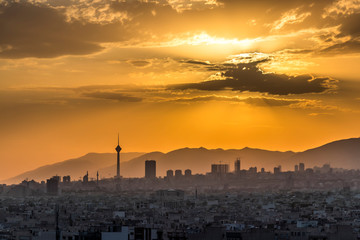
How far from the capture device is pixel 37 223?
165 m

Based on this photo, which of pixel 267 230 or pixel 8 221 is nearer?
pixel 267 230

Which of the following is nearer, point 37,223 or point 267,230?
point 267,230

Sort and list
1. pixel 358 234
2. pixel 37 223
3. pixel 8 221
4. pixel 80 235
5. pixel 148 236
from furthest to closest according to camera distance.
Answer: pixel 8 221 → pixel 37 223 → pixel 358 234 → pixel 80 235 → pixel 148 236

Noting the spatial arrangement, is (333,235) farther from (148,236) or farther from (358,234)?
(148,236)

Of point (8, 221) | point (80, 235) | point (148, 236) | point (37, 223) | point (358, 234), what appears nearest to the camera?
point (148, 236)

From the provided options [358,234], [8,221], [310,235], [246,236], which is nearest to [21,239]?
[246,236]

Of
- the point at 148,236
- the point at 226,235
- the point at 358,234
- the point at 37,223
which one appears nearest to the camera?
the point at 148,236

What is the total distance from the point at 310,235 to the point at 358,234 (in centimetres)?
994

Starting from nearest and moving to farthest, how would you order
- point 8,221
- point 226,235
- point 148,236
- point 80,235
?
point 148,236 → point 80,235 → point 226,235 → point 8,221

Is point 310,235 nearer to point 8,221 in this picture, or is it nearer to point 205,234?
point 205,234

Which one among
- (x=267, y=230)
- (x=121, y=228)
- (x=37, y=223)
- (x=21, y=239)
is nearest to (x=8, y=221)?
(x=37, y=223)

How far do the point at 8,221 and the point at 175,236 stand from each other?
86.0 metres

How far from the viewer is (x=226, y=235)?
10931cm

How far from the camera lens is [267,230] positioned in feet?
378
